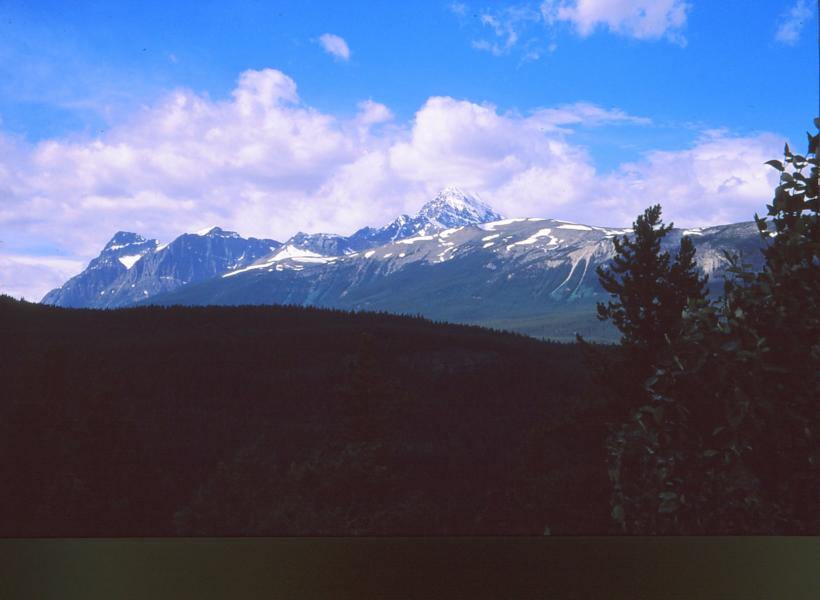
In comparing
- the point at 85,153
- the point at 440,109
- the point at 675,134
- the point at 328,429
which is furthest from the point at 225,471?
the point at 675,134

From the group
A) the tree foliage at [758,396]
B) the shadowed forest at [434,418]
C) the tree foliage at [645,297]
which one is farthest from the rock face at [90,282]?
the tree foliage at [645,297]

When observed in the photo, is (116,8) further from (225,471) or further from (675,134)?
(225,471)

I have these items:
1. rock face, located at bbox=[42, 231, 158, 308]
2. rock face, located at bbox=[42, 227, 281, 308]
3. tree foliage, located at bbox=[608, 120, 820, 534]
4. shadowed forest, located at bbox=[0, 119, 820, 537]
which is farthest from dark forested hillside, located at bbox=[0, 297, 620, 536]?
tree foliage, located at bbox=[608, 120, 820, 534]

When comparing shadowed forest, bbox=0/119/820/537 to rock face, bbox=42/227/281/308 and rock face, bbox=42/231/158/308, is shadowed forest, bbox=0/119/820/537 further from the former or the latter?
rock face, bbox=42/227/281/308

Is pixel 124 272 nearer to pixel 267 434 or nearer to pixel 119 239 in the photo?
pixel 267 434

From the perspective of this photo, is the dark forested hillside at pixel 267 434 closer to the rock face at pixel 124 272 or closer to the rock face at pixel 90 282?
the rock face at pixel 90 282

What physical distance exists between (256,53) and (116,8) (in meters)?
0.85

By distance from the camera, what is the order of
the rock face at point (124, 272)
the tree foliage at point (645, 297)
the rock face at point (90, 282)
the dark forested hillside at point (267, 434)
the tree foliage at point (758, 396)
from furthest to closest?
the tree foliage at point (645, 297)
the rock face at point (124, 272)
the dark forested hillside at point (267, 434)
the rock face at point (90, 282)
the tree foliage at point (758, 396)

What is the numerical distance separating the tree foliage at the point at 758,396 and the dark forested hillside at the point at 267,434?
147cm

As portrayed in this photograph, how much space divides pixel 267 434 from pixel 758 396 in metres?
11.0

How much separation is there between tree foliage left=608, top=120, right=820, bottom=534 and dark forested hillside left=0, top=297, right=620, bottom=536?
1.47m

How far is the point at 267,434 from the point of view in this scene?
1298 centimetres

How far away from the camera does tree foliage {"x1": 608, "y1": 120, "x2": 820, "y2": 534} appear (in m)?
3.02

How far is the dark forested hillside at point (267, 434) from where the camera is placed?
6781mm
